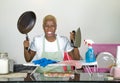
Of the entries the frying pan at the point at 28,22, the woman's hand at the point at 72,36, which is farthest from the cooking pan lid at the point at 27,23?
the woman's hand at the point at 72,36

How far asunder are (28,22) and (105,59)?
2.59ft

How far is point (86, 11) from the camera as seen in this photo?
7.97 ft

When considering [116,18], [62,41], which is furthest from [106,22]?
[62,41]

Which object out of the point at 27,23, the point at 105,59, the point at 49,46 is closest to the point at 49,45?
the point at 49,46

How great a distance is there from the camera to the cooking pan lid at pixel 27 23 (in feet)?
7.44

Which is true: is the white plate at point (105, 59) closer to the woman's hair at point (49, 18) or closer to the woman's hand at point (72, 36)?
the woman's hand at point (72, 36)

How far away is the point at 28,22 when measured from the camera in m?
2.25

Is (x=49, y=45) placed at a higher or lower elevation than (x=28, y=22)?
lower

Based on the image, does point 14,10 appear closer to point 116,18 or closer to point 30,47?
point 30,47

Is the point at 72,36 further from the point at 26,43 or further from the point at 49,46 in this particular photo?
the point at 26,43

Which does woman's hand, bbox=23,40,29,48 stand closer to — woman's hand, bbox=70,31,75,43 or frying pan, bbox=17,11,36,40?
frying pan, bbox=17,11,36,40

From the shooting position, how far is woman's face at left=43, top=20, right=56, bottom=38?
7.38ft

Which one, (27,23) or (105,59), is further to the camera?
(27,23)

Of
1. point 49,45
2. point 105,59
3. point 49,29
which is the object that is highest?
point 49,29
